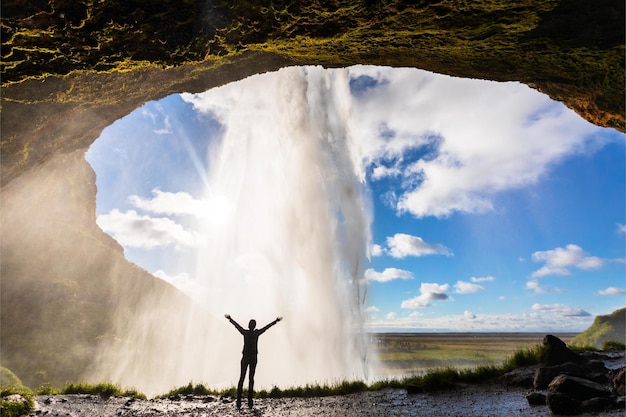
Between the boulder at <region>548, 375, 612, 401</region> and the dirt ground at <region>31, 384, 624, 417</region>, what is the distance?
631 mm

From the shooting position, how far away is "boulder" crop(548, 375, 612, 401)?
630 centimetres

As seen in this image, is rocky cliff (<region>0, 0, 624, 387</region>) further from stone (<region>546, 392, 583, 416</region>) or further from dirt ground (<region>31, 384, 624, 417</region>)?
dirt ground (<region>31, 384, 624, 417</region>)

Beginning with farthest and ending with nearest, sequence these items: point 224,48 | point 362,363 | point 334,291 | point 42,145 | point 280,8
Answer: point 334,291, point 362,363, point 42,145, point 224,48, point 280,8

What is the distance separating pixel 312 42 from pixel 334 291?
1088 inches

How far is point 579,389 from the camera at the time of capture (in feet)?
21.2

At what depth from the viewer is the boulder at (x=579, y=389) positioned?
630 cm

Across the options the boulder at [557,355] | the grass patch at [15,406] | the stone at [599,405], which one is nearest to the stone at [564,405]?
the stone at [599,405]

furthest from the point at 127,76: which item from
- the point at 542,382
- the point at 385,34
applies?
the point at 542,382

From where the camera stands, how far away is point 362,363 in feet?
97.7

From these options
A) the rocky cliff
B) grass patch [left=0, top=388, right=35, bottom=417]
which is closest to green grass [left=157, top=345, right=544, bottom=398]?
grass patch [left=0, top=388, right=35, bottom=417]

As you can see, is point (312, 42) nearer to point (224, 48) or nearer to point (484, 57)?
point (224, 48)

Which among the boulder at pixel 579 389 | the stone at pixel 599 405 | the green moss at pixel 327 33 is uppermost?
the green moss at pixel 327 33

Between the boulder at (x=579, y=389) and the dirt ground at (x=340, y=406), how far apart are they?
0.63 meters

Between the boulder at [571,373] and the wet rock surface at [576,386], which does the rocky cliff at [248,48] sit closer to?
the wet rock surface at [576,386]
